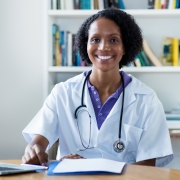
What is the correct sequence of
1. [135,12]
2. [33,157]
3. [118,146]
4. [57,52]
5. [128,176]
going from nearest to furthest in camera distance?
[128,176] < [33,157] < [118,146] < [135,12] < [57,52]

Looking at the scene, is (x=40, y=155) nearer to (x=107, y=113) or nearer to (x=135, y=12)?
(x=107, y=113)

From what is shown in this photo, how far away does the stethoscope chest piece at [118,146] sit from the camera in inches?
71.0

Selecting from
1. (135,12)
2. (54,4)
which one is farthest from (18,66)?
(135,12)

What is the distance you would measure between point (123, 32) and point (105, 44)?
13cm

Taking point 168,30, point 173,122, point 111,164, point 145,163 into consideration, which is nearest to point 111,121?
point 145,163

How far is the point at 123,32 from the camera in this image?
196 centimetres

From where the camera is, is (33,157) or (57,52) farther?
(57,52)

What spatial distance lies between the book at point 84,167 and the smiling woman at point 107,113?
0.37 m

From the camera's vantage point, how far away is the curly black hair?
1.94 metres

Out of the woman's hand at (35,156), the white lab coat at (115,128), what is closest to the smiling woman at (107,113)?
the white lab coat at (115,128)

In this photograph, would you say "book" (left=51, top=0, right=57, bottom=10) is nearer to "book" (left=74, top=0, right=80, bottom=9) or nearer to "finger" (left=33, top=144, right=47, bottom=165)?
"book" (left=74, top=0, right=80, bottom=9)

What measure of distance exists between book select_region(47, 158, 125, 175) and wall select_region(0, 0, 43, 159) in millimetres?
1676

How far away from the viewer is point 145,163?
179 centimetres

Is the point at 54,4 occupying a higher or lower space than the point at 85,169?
higher
